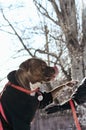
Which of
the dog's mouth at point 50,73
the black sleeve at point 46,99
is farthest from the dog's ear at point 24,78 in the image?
the black sleeve at point 46,99

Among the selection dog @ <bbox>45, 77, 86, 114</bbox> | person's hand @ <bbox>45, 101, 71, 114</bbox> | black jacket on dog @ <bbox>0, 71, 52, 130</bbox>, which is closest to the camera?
black jacket on dog @ <bbox>0, 71, 52, 130</bbox>

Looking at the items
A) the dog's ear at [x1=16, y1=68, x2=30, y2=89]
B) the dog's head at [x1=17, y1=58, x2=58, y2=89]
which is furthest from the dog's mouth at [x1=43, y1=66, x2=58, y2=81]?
the dog's ear at [x1=16, y1=68, x2=30, y2=89]

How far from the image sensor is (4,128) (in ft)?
8.87

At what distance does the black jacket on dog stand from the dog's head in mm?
64

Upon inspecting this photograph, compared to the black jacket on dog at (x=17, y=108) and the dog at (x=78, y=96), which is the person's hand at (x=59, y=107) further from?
the black jacket on dog at (x=17, y=108)

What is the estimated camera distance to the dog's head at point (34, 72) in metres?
2.66

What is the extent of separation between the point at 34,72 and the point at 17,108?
0.27 metres

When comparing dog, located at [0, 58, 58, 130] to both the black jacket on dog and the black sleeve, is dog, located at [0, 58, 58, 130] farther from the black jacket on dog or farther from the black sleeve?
the black sleeve

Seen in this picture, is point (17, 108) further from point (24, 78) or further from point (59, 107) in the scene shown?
point (59, 107)

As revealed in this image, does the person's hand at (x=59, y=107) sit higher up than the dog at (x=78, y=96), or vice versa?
the dog at (x=78, y=96)

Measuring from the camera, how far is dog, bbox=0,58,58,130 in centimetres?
265

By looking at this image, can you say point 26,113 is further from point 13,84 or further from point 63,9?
point 63,9

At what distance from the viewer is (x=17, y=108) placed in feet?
8.68

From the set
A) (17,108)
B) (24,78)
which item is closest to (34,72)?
(24,78)
